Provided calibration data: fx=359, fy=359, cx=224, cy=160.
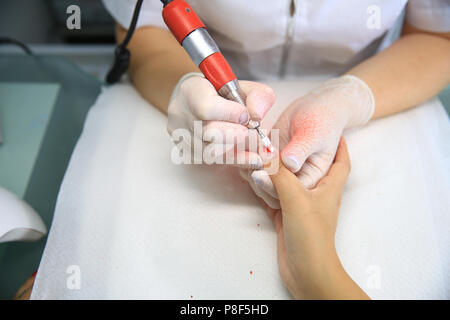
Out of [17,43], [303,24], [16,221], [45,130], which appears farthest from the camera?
[17,43]

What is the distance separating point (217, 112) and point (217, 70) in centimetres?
7

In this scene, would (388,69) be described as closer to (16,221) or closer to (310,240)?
(310,240)

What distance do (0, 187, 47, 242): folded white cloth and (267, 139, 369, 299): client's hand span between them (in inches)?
19.3

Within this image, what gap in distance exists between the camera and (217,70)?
606 millimetres

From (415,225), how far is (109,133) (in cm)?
68

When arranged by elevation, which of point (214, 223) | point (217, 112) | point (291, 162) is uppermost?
point (217, 112)

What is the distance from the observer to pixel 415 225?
682mm

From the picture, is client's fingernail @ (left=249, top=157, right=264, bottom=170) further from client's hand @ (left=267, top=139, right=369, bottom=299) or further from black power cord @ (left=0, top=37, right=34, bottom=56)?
black power cord @ (left=0, top=37, right=34, bottom=56)

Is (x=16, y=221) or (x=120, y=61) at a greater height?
(x=120, y=61)

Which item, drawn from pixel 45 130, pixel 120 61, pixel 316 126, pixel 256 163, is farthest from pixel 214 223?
pixel 45 130

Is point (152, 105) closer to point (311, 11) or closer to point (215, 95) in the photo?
point (215, 95)

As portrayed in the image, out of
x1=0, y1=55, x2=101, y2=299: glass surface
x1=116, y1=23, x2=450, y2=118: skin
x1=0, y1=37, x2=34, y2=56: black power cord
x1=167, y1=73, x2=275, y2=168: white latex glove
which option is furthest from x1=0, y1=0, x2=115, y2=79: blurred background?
x1=167, y1=73, x2=275, y2=168: white latex glove
